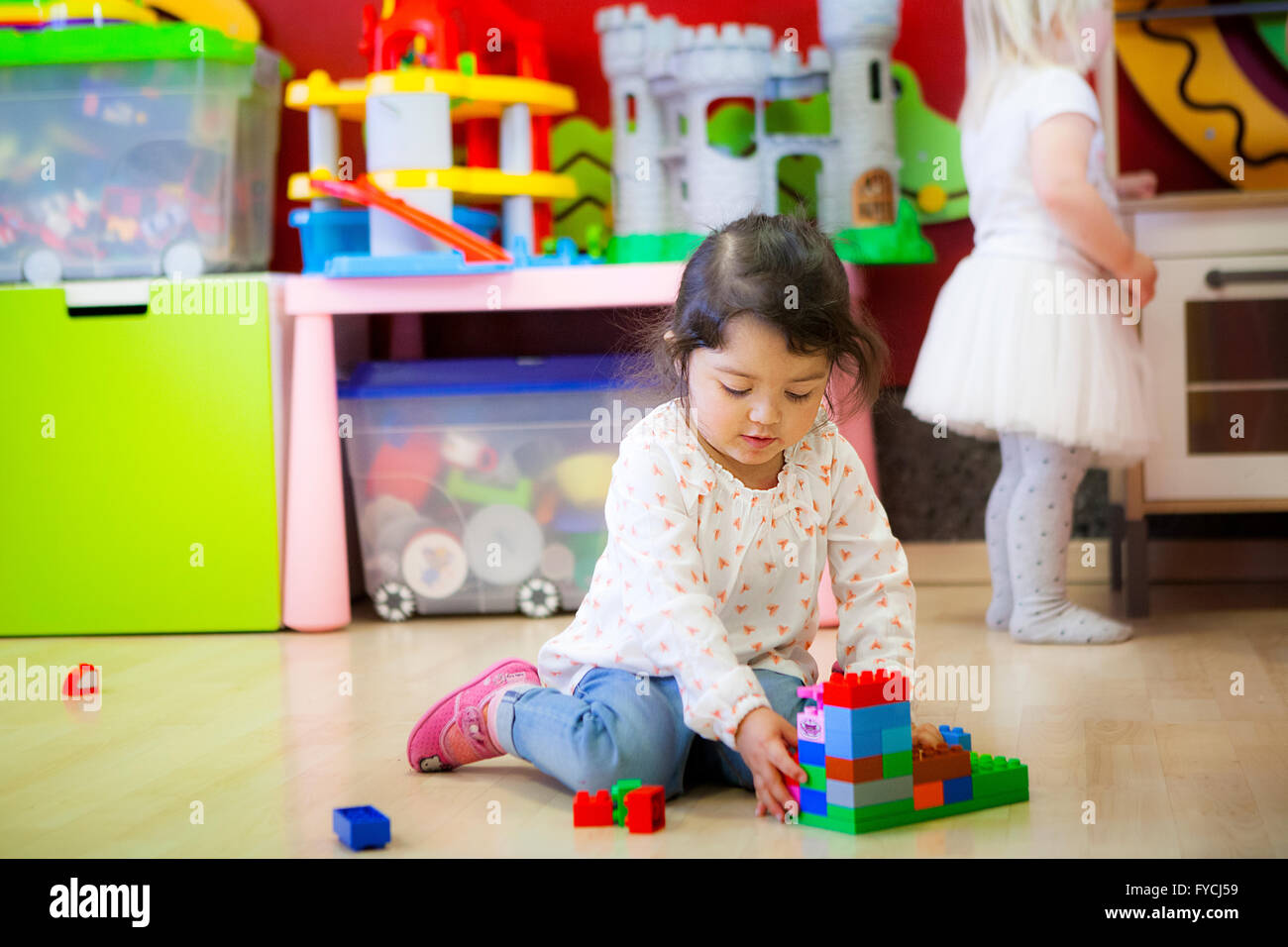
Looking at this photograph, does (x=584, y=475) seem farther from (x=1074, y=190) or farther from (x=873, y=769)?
(x=873, y=769)

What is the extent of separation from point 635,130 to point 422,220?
35 cm

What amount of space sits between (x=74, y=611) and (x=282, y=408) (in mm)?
375

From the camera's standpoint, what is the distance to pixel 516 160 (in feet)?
6.68

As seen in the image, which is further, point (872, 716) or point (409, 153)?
point (409, 153)

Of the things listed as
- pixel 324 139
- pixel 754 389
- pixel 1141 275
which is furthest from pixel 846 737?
pixel 324 139

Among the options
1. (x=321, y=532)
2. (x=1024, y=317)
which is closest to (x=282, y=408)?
(x=321, y=532)

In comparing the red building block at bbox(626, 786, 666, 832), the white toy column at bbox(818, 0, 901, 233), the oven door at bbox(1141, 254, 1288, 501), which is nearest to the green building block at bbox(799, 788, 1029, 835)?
the red building block at bbox(626, 786, 666, 832)

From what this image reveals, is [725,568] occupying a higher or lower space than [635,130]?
lower

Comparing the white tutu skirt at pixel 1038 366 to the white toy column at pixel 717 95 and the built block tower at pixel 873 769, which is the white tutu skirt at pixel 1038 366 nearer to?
the white toy column at pixel 717 95

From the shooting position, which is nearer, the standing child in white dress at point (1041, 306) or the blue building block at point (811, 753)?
the blue building block at point (811, 753)

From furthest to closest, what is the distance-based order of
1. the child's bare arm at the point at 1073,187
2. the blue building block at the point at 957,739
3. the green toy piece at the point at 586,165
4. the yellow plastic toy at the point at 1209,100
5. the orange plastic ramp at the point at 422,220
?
the green toy piece at the point at 586,165 < the yellow plastic toy at the point at 1209,100 < the orange plastic ramp at the point at 422,220 < the child's bare arm at the point at 1073,187 < the blue building block at the point at 957,739

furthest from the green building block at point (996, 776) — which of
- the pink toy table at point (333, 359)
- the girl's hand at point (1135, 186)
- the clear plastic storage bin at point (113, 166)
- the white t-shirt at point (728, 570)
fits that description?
the clear plastic storage bin at point (113, 166)

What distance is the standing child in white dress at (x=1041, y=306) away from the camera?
176 centimetres
